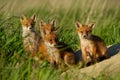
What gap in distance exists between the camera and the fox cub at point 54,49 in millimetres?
7820

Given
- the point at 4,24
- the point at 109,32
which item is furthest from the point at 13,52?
the point at 109,32

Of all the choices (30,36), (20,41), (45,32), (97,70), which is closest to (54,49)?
(45,32)

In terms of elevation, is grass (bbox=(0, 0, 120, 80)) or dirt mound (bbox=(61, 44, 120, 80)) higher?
grass (bbox=(0, 0, 120, 80))

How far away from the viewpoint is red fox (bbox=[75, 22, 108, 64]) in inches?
317

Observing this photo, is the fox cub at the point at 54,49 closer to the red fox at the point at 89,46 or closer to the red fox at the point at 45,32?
the red fox at the point at 45,32

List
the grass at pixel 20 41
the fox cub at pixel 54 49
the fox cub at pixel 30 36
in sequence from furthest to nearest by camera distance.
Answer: the fox cub at pixel 30 36 → the fox cub at pixel 54 49 → the grass at pixel 20 41

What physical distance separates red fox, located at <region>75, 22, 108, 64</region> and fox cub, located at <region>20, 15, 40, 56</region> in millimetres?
626

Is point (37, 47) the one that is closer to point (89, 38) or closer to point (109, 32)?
point (89, 38)

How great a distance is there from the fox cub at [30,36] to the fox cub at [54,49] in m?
0.22

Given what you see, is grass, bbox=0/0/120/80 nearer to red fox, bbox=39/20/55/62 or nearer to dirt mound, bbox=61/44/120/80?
dirt mound, bbox=61/44/120/80

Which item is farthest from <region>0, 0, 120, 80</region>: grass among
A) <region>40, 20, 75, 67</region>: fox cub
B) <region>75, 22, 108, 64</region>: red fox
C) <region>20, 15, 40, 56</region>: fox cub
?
<region>75, 22, 108, 64</region>: red fox

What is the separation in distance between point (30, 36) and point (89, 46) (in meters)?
1.08

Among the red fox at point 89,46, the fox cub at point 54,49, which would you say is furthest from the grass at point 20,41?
the red fox at point 89,46

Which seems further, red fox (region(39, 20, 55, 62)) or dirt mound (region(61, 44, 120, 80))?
red fox (region(39, 20, 55, 62))
